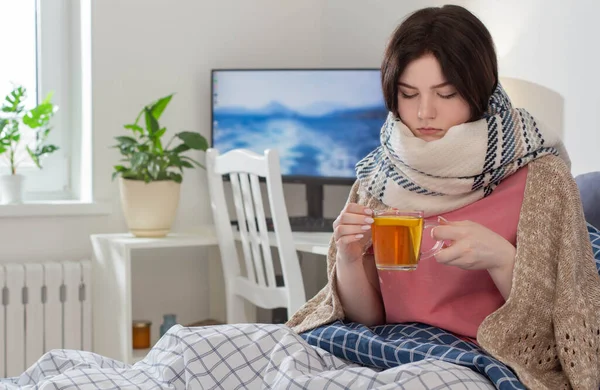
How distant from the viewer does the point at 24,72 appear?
3322 millimetres

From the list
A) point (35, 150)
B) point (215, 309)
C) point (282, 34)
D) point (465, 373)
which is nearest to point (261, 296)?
point (215, 309)

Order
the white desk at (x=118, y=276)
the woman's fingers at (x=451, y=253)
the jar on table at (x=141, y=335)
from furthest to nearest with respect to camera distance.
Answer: the jar on table at (x=141, y=335), the white desk at (x=118, y=276), the woman's fingers at (x=451, y=253)

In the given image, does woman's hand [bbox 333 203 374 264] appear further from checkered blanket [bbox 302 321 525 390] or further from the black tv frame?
the black tv frame

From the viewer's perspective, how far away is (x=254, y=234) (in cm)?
272

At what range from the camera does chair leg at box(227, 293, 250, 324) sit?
9.67 feet

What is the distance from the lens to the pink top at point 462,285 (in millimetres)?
1389

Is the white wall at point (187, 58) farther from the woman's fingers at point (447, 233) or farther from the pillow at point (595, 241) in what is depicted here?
the woman's fingers at point (447, 233)

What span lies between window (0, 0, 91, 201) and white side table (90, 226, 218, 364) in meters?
0.37

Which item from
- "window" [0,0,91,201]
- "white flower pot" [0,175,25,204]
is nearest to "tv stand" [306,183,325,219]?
"window" [0,0,91,201]

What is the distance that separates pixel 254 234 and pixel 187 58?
3.07ft

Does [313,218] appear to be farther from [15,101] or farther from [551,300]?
[551,300]

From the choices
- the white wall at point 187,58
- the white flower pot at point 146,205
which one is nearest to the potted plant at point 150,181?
the white flower pot at point 146,205

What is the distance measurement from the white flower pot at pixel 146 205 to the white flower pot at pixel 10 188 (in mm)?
395

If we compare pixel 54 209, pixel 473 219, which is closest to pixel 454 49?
pixel 473 219
